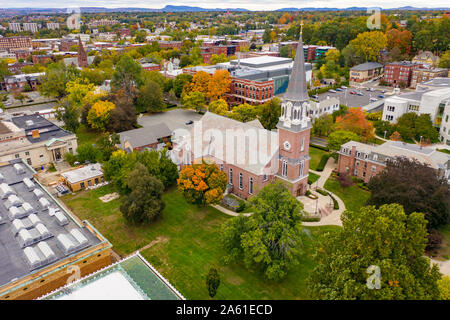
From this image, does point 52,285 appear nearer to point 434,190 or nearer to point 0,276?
point 0,276

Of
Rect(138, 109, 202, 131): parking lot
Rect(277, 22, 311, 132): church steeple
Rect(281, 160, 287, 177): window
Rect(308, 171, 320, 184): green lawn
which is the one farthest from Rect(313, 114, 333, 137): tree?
Rect(138, 109, 202, 131): parking lot

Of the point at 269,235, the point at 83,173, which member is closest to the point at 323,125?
the point at 269,235

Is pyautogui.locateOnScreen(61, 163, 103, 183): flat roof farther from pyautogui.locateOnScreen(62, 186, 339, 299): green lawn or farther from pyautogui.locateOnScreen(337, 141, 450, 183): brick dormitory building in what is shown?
pyautogui.locateOnScreen(337, 141, 450, 183): brick dormitory building

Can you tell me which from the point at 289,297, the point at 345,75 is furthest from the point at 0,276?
the point at 345,75

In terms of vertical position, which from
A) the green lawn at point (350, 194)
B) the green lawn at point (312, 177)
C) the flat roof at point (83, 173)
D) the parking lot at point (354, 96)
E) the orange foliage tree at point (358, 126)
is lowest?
the green lawn at point (350, 194)

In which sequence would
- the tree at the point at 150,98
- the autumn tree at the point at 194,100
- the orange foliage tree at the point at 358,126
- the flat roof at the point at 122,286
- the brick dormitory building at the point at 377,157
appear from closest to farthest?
the flat roof at the point at 122,286, the brick dormitory building at the point at 377,157, the orange foliage tree at the point at 358,126, the autumn tree at the point at 194,100, the tree at the point at 150,98

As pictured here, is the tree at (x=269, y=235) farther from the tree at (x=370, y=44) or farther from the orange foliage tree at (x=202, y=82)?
the tree at (x=370, y=44)

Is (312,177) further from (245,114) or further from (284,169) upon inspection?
(245,114)

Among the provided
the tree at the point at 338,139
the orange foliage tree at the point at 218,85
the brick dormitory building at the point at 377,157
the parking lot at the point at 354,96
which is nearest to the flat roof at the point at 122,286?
the brick dormitory building at the point at 377,157
